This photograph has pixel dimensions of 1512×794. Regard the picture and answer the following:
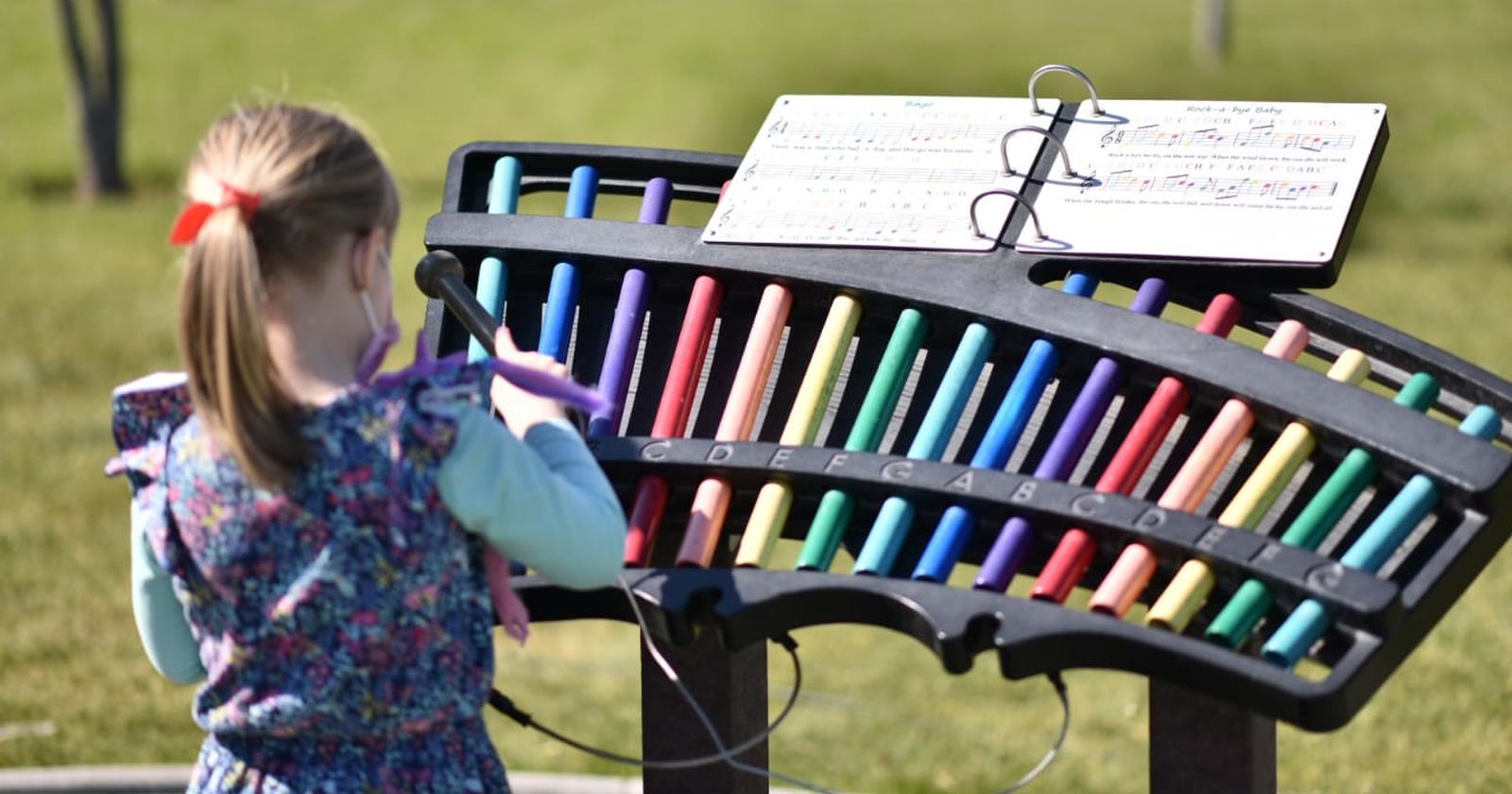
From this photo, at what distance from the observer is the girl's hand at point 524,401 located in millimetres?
2400

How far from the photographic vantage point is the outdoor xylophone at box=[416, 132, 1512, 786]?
7.69 ft

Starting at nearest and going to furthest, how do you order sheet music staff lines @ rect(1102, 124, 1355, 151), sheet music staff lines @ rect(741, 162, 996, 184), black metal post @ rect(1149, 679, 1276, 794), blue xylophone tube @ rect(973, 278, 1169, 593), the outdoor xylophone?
the outdoor xylophone, blue xylophone tube @ rect(973, 278, 1169, 593), black metal post @ rect(1149, 679, 1276, 794), sheet music staff lines @ rect(1102, 124, 1355, 151), sheet music staff lines @ rect(741, 162, 996, 184)

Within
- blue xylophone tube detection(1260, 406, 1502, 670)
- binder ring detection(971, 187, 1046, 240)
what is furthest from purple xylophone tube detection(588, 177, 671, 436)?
blue xylophone tube detection(1260, 406, 1502, 670)

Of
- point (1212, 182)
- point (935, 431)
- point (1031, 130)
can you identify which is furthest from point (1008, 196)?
point (935, 431)

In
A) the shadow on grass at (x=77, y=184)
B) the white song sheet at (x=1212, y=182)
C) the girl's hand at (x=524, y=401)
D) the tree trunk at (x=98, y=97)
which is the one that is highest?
the white song sheet at (x=1212, y=182)

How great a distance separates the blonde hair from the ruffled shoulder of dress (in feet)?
0.42

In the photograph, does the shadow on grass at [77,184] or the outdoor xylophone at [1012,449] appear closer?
the outdoor xylophone at [1012,449]

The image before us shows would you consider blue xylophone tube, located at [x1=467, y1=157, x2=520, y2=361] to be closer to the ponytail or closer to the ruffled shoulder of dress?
the ruffled shoulder of dress

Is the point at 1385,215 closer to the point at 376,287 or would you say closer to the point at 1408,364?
the point at 1408,364

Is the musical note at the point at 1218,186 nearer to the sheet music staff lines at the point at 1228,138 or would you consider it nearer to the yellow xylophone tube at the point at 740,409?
the sheet music staff lines at the point at 1228,138

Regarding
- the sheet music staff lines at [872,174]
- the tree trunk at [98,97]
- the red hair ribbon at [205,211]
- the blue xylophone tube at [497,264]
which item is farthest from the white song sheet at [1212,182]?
the tree trunk at [98,97]

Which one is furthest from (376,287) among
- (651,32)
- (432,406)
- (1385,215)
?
(651,32)

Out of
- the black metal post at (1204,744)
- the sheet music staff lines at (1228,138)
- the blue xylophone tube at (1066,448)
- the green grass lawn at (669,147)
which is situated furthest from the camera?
the green grass lawn at (669,147)

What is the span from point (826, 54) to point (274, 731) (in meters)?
13.0
